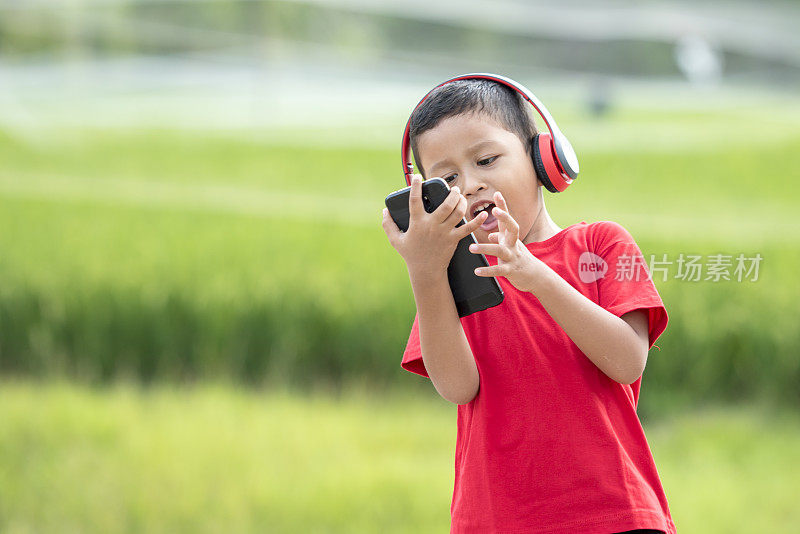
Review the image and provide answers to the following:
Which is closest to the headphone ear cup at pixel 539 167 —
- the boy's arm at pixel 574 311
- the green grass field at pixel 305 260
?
the boy's arm at pixel 574 311

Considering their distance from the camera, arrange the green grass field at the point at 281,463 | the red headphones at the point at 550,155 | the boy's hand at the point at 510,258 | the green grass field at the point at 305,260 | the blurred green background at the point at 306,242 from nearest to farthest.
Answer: the boy's hand at the point at 510,258, the red headphones at the point at 550,155, the green grass field at the point at 281,463, the blurred green background at the point at 306,242, the green grass field at the point at 305,260

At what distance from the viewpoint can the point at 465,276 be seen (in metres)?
0.87

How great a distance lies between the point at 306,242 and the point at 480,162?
216 centimetres

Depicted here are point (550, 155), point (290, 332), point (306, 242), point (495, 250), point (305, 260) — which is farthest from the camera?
point (306, 242)

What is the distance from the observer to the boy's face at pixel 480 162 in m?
0.90

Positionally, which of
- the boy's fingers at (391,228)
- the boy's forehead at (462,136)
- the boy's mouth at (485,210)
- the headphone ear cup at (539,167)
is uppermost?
the boy's forehead at (462,136)

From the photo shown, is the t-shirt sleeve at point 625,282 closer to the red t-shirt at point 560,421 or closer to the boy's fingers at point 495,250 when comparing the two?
the red t-shirt at point 560,421

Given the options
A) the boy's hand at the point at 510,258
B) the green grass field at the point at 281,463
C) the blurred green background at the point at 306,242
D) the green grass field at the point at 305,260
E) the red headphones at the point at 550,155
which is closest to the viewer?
the boy's hand at the point at 510,258

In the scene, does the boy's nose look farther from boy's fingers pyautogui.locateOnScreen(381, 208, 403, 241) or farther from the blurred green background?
the blurred green background

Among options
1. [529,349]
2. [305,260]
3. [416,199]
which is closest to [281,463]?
[305,260]

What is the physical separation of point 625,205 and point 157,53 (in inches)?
86.9

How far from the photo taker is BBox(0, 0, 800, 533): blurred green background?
2.11 m

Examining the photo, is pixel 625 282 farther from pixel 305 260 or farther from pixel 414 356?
pixel 305 260

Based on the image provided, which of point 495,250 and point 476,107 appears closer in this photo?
point 495,250
